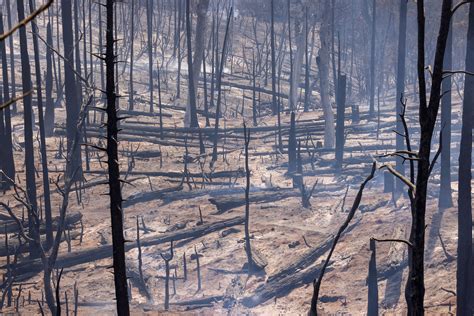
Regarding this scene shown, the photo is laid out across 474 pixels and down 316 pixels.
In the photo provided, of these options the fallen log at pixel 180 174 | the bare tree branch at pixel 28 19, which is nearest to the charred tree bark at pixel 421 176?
the bare tree branch at pixel 28 19

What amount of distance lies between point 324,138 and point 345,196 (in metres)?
9.78

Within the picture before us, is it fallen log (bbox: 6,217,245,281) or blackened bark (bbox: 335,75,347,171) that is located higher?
blackened bark (bbox: 335,75,347,171)

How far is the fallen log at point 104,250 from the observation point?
17.8 m

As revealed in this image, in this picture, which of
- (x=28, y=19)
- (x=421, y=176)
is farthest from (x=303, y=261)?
(x=28, y=19)

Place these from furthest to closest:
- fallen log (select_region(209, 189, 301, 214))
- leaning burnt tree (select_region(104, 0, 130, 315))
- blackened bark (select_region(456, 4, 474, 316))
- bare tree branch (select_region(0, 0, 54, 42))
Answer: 1. fallen log (select_region(209, 189, 301, 214))
2. blackened bark (select_region(456, 4, 474, 316))
3. leaning burnt tree (select_region(104, 0, 130, 315))
4. bare tree branch (select_region(0, 0, 54, 42))

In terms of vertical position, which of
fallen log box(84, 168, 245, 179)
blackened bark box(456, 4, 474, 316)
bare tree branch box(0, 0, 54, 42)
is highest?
bare tree branch box(0, 0, 54, 42)

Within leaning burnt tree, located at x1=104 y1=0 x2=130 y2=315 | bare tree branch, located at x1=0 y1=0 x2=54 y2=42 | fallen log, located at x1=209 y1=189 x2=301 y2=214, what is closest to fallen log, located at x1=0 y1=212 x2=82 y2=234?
fallen log, located at x1=209 y1=189 x2=301 y2=214

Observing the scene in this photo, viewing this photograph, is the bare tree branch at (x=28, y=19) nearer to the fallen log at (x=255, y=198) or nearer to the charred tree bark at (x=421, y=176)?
the charred tree bark at (x=421, y=176)

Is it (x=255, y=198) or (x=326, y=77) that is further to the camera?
(x=326, y=77)

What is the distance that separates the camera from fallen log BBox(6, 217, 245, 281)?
58.3 feet

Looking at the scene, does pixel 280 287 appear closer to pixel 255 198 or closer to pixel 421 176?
pixel 255 198

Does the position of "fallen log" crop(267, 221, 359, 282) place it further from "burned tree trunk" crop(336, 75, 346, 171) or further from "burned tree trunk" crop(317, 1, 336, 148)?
"burned tree trunk" crop(317, 1, 336, 148)

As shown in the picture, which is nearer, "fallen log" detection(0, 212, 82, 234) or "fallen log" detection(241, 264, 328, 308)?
"fallen log" detection(241, 264, 328, 308)

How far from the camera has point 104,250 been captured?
734 inches
